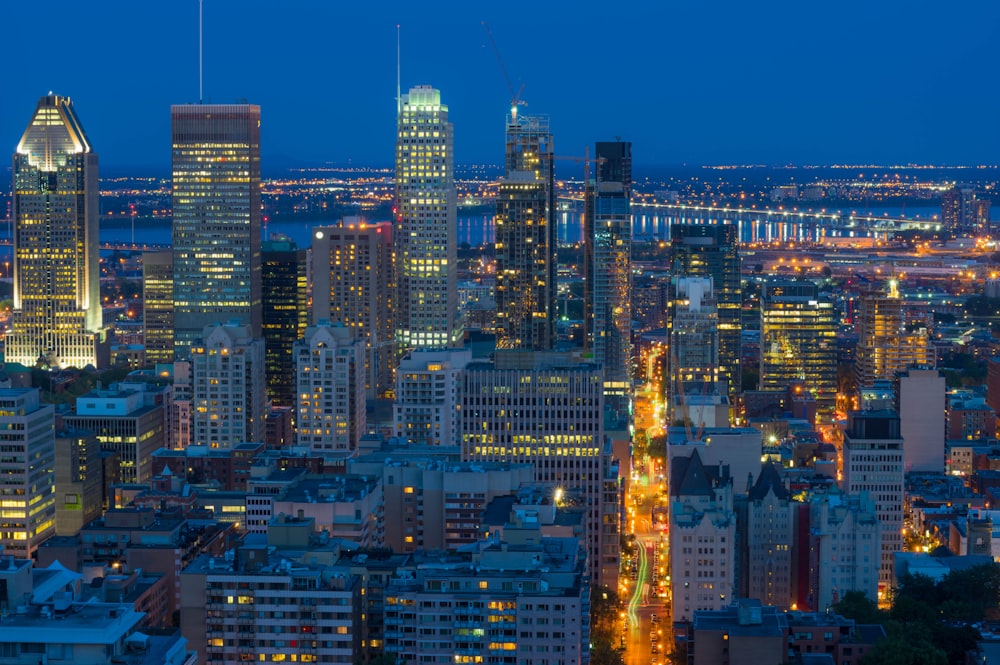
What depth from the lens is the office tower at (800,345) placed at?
8238cm

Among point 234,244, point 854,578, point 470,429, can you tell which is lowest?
point 854,578

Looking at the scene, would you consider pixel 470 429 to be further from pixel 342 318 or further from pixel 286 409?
pixel 342 318

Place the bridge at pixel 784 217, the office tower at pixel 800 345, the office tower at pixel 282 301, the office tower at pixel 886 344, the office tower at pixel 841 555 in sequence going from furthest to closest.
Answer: the bridge at pixel 784 217 < the office tower at pixel 800 345 < the office tower at pixel 282 301 < the office tower at pixel 886 344 < the office tower at pixel 841 555

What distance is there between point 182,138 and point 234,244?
4.74 m

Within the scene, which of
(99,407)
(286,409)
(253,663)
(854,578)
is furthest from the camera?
(286,409)

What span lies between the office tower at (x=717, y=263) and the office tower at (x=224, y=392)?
24176 mm

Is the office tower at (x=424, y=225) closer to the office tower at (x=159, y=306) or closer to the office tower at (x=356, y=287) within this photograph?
the office tower at (x=356, y=287)

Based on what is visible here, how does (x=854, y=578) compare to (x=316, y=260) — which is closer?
(x=854, y=578)

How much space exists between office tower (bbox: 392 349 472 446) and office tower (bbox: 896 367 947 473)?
1430 centimetres

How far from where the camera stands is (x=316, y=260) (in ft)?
276

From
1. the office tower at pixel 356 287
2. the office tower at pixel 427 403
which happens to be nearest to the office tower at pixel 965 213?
the office tower at pixel 356 287

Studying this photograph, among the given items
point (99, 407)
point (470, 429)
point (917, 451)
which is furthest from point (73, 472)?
point (917, 451)

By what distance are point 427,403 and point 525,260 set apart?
20.9 metres

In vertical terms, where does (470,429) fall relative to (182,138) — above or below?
below
